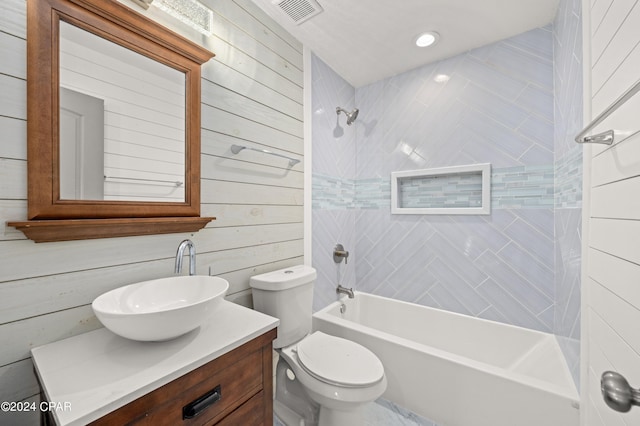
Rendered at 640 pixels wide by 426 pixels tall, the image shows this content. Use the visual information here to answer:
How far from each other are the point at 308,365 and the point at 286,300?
35 cm

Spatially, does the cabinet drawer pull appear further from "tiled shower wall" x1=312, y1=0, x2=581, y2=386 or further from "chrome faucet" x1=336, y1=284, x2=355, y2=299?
"chrome faucet" x1=336, y1=284, x2=355, y2=299

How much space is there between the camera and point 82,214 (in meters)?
0.91

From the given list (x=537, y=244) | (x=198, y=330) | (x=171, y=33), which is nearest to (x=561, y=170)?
(x=537, y=244)

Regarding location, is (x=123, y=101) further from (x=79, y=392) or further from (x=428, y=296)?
(x=428, y=296)

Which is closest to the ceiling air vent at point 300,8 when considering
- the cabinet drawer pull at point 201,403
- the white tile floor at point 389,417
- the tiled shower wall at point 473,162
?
the tiled shower wall at point 473,162

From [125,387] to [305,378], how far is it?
0.89 m

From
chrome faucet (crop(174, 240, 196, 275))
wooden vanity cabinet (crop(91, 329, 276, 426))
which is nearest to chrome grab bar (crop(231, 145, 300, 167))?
chrome faucet (crop(174, 240, 196, 275))

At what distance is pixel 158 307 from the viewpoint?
3.35 ft

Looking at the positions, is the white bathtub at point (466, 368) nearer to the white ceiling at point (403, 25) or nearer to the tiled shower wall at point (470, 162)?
the tiled shower wall at point (470, 162)

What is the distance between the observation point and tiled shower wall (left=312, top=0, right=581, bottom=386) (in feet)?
5.13

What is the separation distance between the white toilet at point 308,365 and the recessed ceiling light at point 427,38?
1858 millimetres

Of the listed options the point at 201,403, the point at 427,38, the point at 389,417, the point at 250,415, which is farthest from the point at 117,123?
the point at 389,417

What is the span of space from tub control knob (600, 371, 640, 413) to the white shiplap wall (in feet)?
0.49

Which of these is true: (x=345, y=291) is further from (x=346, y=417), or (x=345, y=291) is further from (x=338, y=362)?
(x=346, y=417)
